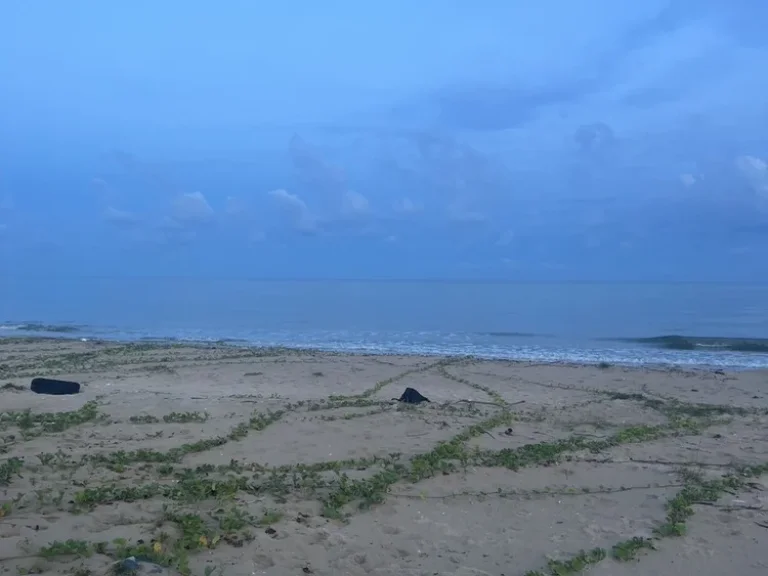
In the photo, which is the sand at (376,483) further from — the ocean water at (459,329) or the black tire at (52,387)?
the ocean water at (459,329)

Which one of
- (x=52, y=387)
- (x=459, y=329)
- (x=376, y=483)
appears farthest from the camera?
(x=459, y=329)

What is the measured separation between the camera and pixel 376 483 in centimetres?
719

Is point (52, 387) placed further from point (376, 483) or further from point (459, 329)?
point (459, 329)

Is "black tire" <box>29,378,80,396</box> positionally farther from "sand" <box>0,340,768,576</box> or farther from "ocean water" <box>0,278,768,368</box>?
"ocean water" <box>0,278,768,368</box>

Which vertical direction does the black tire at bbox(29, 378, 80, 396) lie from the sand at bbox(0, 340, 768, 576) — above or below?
above

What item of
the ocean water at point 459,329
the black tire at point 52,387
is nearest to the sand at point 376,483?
the black tire at point 52,387

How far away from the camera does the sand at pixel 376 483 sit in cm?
551

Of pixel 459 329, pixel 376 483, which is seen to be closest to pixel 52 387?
pixel 376 483

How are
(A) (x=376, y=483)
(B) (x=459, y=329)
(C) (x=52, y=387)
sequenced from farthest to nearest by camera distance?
1. (B) (x=459, y=329)
2. (C) (x=52, y=387)
3. (A) (x=376, y=483)

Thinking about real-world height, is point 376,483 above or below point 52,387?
below

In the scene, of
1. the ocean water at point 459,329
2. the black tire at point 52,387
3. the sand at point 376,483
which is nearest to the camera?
the sand at point 376,483

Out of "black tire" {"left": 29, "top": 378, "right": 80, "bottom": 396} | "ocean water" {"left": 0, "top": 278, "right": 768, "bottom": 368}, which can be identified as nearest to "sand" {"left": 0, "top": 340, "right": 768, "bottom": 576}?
"black tire" {"left": 29, "top": 378, "right": 80, "bottom": 396}

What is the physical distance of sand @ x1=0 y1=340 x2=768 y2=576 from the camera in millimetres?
5508

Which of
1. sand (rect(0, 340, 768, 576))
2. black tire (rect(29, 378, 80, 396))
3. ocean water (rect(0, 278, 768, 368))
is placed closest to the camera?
sand (rect(0, 340, 768, 576))
